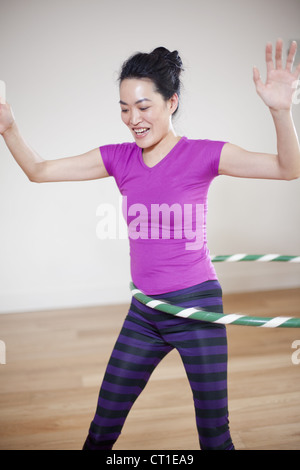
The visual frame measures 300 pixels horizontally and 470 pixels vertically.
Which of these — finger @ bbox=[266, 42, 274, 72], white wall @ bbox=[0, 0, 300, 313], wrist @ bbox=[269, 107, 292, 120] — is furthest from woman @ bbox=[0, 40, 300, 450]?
white wall @ bbox=[0, 0, 300, 313]

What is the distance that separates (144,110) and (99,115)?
2188 millimetres

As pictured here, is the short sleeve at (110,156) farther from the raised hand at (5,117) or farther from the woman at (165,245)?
the raised hand at (5,117)

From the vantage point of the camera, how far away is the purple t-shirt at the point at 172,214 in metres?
1.61

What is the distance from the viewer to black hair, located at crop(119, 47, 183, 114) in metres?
1.66

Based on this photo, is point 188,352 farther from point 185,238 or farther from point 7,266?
point 7,266

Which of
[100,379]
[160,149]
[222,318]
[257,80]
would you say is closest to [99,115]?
[100,379]

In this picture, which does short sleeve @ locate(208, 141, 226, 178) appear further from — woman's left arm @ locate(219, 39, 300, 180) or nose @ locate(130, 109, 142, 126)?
nose @ locate(130, 109, 142, 126)

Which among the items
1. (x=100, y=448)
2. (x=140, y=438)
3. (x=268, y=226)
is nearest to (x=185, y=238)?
(x=100, y=448)

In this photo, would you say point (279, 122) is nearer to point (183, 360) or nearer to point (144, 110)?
point (144, 110)

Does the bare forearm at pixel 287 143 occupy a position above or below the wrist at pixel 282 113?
below

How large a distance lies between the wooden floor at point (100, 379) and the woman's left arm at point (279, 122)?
1419mm

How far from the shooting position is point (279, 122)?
142 centimetres

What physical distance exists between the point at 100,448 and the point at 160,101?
121 centimetres

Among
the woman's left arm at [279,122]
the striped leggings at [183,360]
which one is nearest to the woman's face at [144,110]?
the woman's left arm at [279,122]
